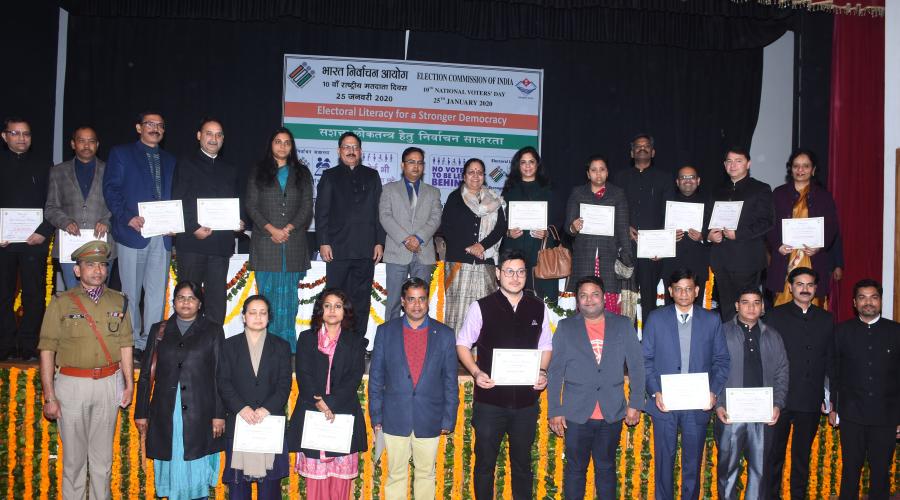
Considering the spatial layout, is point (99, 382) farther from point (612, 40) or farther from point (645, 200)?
point (612, 40)

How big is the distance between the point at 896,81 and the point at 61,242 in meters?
7.00

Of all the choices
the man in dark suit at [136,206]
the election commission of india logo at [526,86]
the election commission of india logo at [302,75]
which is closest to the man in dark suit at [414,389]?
the man in dark suit at [136,206]

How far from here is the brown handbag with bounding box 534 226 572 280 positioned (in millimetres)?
5586

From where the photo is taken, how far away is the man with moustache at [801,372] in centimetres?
504

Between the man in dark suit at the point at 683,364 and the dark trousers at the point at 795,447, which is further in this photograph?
the dark trousers at the point at 795,447

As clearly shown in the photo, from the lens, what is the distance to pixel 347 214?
5.48 meters

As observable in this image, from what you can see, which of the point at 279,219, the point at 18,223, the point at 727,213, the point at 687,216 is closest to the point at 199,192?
the point at 279,219

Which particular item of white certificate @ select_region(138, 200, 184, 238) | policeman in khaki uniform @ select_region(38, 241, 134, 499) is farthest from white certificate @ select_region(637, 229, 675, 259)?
policeman in khaki uniform @ select_region(38, 241, 134, 499)

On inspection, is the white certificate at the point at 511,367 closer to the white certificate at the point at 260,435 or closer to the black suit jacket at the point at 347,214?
the white certificate at the point at 260,435

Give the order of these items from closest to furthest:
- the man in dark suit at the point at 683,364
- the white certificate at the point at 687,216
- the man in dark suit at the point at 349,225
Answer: the man in dark suit at the point at 683,364
the man in dark suit at the point at 349,225
the white certificate at the point at 687,216

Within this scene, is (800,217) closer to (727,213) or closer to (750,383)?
(727,213)

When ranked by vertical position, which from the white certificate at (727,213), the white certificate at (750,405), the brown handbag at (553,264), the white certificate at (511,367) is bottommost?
the white certificate at (750,405)

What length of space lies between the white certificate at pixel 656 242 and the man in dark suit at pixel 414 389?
1.87 meters

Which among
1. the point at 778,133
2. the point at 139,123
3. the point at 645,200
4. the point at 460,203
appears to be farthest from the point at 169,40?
the point at 778,133
